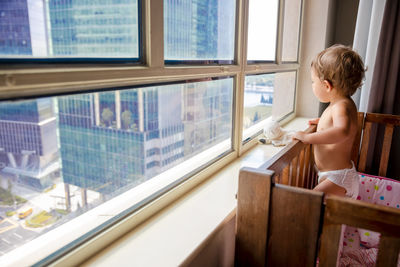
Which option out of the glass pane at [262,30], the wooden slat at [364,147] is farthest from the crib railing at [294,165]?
the glass pane at [262,30]

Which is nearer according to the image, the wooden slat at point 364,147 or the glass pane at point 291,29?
the wooden slat at point 364,147

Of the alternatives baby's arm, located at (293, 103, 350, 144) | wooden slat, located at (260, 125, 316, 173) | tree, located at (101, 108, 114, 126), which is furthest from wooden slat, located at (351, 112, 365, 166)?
tree, located at (101, 108, 114, 126)

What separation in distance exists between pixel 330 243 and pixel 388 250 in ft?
0.37

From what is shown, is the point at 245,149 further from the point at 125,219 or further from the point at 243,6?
the point at 125,219

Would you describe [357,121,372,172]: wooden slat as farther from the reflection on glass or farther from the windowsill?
the windowsill

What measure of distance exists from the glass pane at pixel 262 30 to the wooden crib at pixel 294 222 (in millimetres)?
935

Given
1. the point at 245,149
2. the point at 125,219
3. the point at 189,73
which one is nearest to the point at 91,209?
the point at 125,219

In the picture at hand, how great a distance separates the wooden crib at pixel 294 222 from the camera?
0.63 m

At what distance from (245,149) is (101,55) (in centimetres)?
104

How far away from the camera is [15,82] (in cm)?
49

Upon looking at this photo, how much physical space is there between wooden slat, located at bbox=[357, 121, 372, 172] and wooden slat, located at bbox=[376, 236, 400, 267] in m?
1.41

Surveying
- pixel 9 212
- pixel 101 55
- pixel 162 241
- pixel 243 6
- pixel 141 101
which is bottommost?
pixel 162 241

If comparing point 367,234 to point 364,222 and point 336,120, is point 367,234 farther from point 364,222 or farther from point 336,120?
point 364,222

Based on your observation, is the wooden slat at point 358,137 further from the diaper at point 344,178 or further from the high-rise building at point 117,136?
the high-rise building at point 117,136
